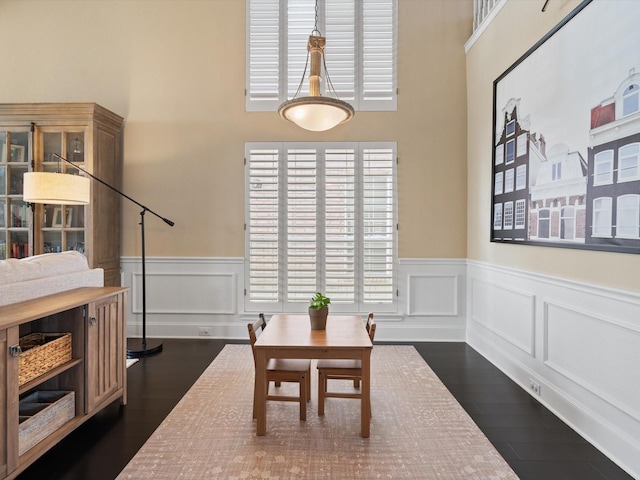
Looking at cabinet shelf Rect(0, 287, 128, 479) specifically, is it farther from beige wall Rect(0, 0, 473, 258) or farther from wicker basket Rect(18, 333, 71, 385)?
beige wall Rect(0, 0, 473, 258)

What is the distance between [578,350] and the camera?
8.37 feet

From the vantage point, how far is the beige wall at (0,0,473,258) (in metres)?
4.46

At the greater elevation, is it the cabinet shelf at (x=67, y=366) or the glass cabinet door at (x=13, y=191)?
the glass cabinet door at (x=13, y=191)

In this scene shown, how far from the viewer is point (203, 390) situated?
3.11 m

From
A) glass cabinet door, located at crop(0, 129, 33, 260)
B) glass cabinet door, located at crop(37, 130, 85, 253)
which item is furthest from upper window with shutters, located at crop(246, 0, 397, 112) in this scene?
glass cabinet door, located at crop(0, 129, 33, 260)

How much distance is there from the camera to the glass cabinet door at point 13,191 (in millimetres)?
4020

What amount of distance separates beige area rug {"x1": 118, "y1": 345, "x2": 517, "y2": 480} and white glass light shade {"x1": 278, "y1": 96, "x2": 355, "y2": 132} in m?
2.05

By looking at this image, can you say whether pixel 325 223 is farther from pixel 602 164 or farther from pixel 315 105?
pixel 602 164

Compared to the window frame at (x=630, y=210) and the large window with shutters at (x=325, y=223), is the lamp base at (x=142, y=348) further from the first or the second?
the window frame at (x=630, y=210)

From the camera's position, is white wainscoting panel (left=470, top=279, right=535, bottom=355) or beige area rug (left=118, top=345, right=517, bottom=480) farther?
white wainscoting panel (left=470, top=279, right=535, bottom=355)

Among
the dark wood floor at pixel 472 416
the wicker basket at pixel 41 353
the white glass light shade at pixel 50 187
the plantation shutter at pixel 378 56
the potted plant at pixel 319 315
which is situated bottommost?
the dark wood floor at pixel 472 416

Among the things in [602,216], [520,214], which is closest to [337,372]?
[602,216]

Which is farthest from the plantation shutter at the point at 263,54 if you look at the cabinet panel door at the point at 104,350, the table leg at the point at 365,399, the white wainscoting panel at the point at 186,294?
the table leg at the point at 365,399

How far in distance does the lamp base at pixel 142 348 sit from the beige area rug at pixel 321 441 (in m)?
1.08
